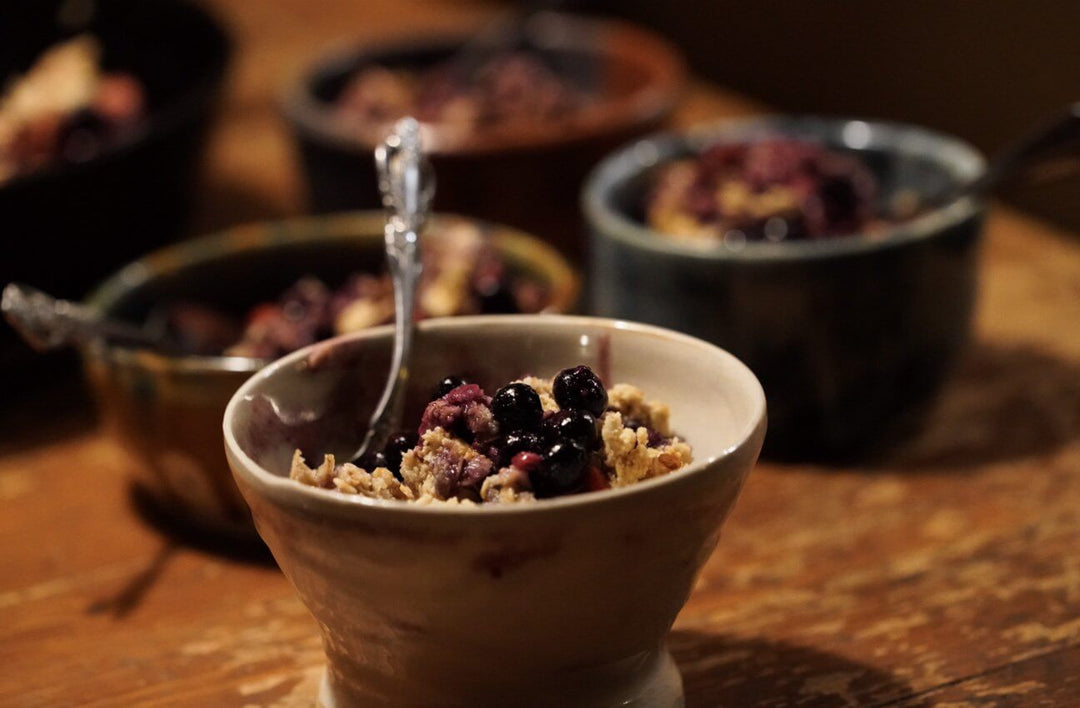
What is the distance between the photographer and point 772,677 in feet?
2.30

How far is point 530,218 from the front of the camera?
1237 mm

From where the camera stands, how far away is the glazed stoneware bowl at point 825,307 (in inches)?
36.0

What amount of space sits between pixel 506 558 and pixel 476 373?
0.18m

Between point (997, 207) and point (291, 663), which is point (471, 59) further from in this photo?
point (291, 663)

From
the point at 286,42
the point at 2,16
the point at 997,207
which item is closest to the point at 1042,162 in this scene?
the point at 997,207

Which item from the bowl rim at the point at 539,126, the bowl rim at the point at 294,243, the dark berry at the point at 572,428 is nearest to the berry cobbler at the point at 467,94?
the bowl rim at the point at 539,126

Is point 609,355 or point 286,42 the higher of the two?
point 609,355

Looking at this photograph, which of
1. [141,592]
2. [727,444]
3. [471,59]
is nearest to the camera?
[727,444]

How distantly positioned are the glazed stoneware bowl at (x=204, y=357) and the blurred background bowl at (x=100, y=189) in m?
0.10

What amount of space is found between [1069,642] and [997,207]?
0.82 metres

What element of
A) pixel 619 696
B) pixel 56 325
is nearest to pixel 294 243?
pixel 56 325

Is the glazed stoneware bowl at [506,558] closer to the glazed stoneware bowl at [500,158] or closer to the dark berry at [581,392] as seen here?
the dark berry at [581,392]

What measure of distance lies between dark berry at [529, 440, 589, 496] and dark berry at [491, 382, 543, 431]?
3 cm

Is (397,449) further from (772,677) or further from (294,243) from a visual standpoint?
(294,243)
